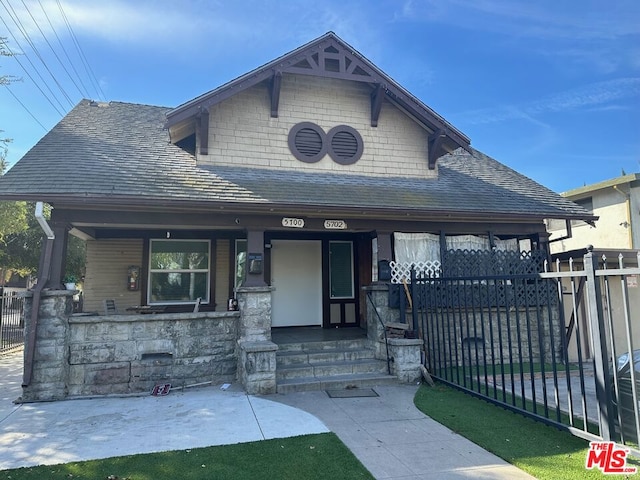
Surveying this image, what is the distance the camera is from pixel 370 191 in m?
8.45

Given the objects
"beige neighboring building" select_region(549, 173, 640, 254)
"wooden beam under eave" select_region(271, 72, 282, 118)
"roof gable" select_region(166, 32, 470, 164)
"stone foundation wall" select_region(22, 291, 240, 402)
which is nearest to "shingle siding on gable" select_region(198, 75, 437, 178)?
"wooden beam under eave" select_region(271, 72, 282, 118)

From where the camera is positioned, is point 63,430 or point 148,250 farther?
point 148,250

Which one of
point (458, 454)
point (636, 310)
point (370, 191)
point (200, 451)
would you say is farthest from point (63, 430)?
point (636, 310)

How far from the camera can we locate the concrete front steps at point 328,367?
6.32m

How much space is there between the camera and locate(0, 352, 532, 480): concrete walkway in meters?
3.77

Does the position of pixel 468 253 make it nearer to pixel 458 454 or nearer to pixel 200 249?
pixel 458 454

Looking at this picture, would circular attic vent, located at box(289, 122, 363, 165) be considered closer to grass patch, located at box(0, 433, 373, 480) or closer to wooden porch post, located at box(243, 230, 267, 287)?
wooden porch post, located at box(243, 230, 267, 287)

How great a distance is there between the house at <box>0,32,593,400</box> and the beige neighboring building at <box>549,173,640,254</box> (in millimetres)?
6271

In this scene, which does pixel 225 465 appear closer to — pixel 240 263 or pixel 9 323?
pixel 240 263

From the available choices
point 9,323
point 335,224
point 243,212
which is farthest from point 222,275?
point 9,323

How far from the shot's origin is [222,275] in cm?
943

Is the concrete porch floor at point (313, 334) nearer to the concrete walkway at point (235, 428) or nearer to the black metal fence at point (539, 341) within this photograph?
the black metal fence at point (539, 341)

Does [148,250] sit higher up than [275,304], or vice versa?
[148,250]

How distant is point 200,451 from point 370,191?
595 centimetres
